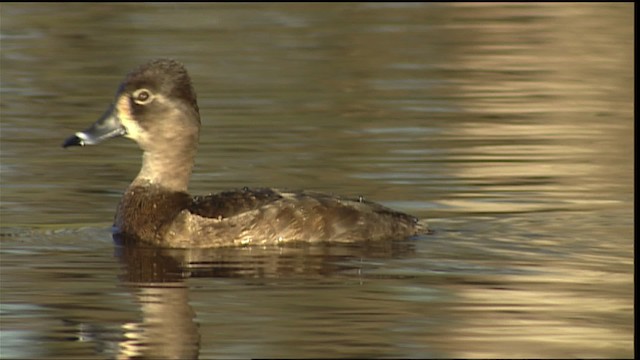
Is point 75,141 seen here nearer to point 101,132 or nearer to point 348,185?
point 101,132

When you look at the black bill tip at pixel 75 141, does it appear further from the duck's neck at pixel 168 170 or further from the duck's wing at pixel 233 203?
the duck's wing at pixel 233 203

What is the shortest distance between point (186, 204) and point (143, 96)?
755mm

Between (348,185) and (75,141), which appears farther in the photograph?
(348,185)

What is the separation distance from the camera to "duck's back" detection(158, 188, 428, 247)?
1185 centimetres

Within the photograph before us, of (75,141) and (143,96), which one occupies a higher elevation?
(143,96)

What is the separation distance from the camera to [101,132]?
40.3ft

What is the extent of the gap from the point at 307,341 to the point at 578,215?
3878 mm

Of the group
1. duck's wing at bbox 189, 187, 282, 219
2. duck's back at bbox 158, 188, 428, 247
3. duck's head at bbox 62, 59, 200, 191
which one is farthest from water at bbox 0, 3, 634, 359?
duck's head at bbox 62, 59, 200, 191

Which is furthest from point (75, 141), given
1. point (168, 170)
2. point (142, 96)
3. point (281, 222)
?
point (281, 222)

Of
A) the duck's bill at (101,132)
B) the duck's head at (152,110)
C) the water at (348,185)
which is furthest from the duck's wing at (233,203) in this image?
the duck's bill at (101,132)

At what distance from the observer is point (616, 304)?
9.84m

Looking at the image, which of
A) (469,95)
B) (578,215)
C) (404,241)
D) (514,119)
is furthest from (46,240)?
(469,95)

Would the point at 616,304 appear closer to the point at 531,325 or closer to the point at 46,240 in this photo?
the point at 531,325

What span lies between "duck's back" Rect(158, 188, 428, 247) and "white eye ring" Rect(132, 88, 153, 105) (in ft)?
2.63
